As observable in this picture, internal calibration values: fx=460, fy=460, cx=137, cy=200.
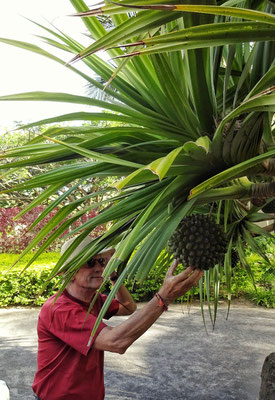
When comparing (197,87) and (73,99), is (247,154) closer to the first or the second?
(197,87)

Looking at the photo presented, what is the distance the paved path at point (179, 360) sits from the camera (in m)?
4.61

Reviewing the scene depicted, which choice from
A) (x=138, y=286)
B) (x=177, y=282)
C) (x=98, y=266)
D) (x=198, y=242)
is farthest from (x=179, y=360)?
(x=198, y=242)

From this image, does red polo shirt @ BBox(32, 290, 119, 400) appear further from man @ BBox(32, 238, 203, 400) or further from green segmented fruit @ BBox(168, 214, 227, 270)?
green segmented fruit @ BBox(168, 214, 227, 270)

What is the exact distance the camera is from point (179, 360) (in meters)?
5.50

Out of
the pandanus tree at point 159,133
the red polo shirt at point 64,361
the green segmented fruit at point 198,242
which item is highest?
the pandanus tree at point 159,133

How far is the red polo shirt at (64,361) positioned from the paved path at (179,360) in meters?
2.34

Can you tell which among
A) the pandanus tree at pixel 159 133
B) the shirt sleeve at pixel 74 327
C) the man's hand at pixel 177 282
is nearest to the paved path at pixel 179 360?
the shirt sleeve at pixel 74 327

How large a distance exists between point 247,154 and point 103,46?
481 millimetres

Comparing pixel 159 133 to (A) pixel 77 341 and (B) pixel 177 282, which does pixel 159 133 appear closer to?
(B) pixel 177 282

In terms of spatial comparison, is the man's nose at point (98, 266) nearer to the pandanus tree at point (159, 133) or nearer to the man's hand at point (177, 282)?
the man's hand at point (177, 282)

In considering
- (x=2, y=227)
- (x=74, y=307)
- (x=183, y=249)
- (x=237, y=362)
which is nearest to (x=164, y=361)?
(x=237, y=362)

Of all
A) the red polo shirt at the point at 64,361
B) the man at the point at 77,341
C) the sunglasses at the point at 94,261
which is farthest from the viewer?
the sunglasses at the point at 94,261

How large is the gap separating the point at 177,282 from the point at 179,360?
13.9 ft

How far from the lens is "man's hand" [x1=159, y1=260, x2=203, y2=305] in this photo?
1473mm
